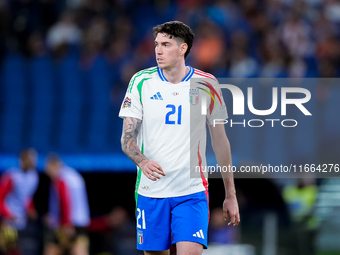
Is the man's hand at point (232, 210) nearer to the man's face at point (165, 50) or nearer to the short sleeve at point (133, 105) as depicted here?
the short sleeve at point (133, 105)

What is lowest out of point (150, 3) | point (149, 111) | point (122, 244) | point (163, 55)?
point (122, 244)

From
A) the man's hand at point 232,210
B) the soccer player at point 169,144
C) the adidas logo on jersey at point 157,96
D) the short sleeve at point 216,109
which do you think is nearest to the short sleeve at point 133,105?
the soccer player at point 169,144

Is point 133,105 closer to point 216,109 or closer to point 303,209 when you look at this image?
point 216,109

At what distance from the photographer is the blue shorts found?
14.5 ft

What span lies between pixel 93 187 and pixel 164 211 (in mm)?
5984

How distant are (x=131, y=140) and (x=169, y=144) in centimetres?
31

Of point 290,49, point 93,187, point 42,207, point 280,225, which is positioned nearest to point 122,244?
point 93,187

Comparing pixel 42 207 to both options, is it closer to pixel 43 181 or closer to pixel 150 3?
pixel 43 181

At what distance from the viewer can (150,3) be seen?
40.9 feet

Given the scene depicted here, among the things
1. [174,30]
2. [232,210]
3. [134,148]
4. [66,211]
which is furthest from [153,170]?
[66,211]

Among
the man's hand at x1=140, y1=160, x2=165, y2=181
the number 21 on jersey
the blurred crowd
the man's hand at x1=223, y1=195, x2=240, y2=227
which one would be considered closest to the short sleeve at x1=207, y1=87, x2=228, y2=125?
the number 21 on jersey

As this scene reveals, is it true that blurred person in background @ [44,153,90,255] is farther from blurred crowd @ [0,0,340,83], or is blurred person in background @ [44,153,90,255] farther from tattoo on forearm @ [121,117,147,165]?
tattoo on forearm @ [121,117,147,165]

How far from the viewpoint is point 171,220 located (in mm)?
4520

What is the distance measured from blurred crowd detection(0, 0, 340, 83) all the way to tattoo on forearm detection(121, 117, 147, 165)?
228 inches
